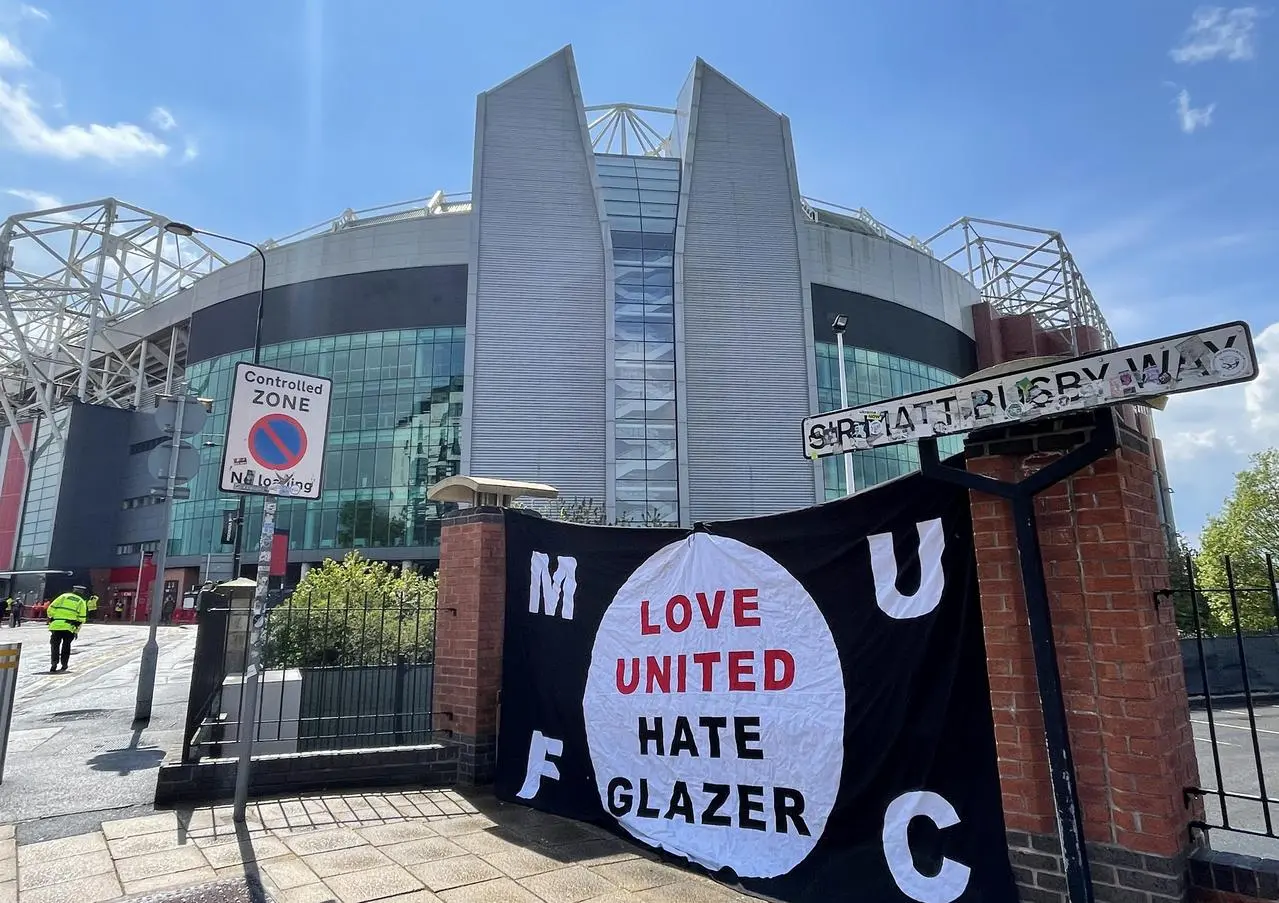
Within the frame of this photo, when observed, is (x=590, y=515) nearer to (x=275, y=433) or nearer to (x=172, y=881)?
(x=275, y=433)

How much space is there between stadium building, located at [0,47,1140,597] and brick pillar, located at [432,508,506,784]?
26.8m

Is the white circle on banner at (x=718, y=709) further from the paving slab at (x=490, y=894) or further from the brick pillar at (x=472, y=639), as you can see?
the brick pillar at (x=472, y=639)

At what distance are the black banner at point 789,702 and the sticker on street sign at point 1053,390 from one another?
664 millimetres

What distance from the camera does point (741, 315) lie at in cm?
3806

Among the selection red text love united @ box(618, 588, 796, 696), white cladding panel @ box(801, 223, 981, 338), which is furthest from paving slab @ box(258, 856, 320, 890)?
white cladding panel @ box(801, 223, 981, 338)

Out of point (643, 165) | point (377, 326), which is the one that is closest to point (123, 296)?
point (377, 326)

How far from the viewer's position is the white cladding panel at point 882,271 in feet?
136

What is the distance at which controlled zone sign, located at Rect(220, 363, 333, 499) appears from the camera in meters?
5.82

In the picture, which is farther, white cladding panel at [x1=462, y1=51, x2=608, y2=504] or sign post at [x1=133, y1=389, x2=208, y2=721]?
white cladding panel at [x1=462, y1=51, x2=608, y2=504]

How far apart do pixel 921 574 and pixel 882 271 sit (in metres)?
43.3

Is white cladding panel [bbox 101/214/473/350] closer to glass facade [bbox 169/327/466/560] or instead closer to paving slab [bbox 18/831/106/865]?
glass facade [bbox 169/327/466/560]

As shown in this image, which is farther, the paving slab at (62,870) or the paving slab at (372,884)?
the paving slab at (62,870)

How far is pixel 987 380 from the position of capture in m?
3.27

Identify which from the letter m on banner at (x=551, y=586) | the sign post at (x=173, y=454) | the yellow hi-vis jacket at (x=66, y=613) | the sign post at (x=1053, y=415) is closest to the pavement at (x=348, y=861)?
the letter m on banner at (x=551, y=586)
